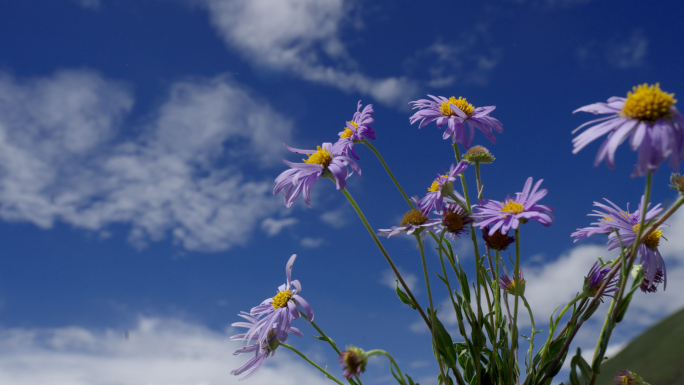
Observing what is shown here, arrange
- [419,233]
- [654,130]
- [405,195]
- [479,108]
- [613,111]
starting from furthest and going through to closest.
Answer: [479,108], [405,195], [419,233], [613,111], [654,130]

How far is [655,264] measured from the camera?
1.55 metres

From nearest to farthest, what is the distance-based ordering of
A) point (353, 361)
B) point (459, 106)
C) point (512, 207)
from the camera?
point (353, 361), point (512, 207), point (459, 106)

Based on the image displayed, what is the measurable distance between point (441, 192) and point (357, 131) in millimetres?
332

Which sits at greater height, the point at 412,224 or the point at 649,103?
the point at 412,224

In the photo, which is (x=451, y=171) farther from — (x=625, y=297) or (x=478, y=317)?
(x=625, y=297)

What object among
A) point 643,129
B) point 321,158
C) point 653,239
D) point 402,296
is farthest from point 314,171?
point 653,239

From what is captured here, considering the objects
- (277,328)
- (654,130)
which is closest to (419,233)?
(277,328)

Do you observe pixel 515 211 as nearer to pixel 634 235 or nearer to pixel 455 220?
pixel 455 220

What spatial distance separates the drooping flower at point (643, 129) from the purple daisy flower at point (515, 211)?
0.18m

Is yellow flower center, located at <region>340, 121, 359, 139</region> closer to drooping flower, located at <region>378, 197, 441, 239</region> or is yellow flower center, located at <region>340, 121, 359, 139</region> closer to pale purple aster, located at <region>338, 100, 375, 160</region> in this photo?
pale purple aster, located at <region>338, 100, 375, 160</region>

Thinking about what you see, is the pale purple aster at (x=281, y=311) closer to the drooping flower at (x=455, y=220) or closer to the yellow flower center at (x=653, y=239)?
the drooping flower at (x=455, y=220)

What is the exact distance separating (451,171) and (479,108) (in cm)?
39

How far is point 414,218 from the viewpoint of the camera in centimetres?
154

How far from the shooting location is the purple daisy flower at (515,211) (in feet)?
4.24
